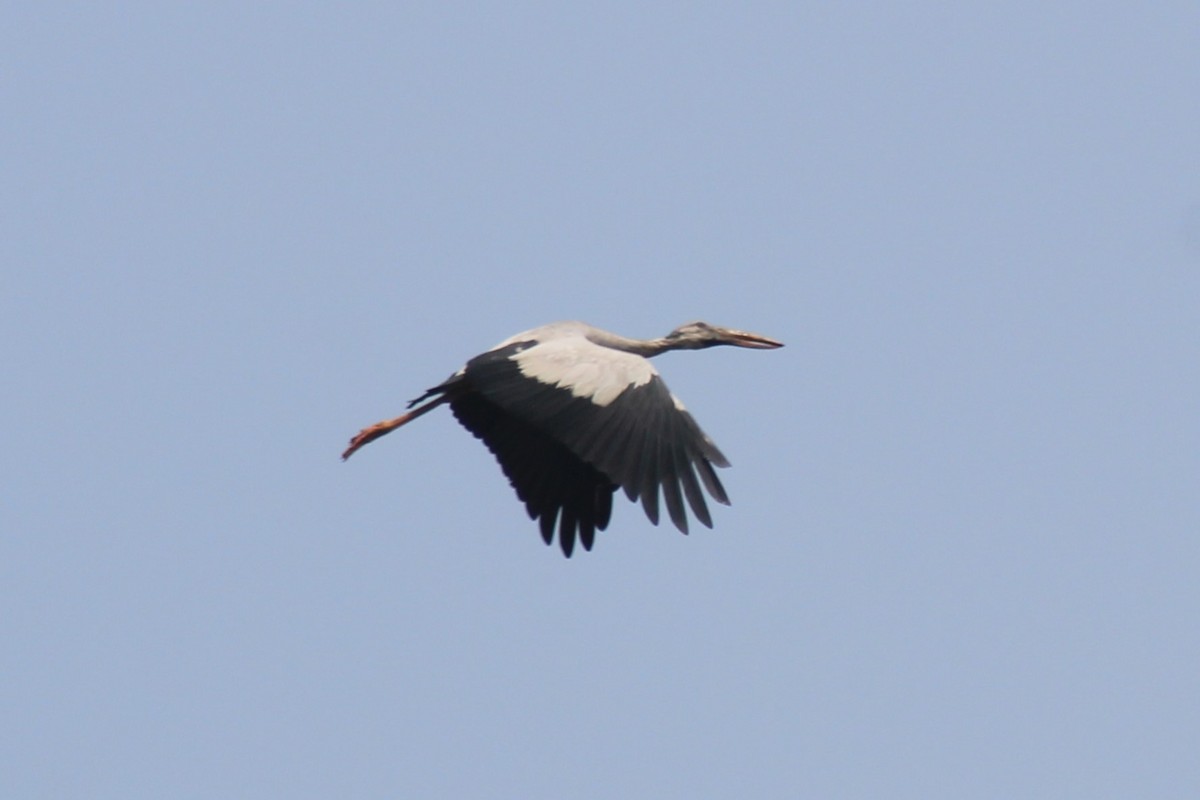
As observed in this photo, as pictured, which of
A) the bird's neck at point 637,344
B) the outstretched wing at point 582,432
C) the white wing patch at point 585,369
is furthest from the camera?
the bird's neck at point 637,344

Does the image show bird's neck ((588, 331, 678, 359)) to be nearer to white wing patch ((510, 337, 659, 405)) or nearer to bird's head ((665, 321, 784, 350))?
bird's head ((665, 321, 784, 350))

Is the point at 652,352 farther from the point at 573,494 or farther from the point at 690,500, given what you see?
the point at 690,500

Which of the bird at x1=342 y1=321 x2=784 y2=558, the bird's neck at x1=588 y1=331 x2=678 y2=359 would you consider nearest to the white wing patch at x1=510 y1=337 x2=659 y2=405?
the bird at x1=342 y1=321 x2=784 y2=558

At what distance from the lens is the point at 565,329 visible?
581 inches

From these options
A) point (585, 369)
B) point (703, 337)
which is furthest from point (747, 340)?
point (585, 369)

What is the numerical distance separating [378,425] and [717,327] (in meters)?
2.67

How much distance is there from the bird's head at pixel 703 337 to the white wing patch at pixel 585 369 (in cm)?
194

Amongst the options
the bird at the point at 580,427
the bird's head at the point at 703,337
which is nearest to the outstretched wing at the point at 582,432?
the bird at the point at 580,427

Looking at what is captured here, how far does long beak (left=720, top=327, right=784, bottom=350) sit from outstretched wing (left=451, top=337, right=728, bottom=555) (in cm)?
176

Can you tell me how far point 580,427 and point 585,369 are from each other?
58 centimetres

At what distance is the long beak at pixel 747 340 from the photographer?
16000 mm

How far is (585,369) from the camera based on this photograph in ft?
44.3

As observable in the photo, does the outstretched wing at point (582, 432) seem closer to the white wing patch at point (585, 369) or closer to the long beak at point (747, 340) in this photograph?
the white wing patch at point (585, 369)

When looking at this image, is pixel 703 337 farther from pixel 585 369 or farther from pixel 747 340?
pixel 585 369
